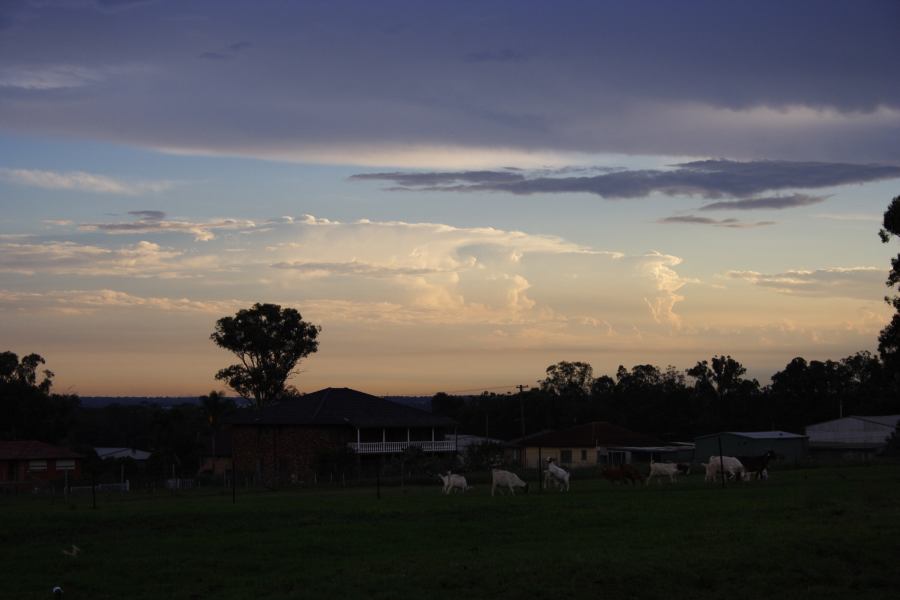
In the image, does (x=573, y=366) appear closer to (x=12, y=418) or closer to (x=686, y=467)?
(x=12, y=418)

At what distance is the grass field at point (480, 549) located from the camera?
18.2 meters

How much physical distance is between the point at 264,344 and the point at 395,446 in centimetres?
2388

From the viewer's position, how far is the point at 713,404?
382ft

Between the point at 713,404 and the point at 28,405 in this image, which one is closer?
the point at 28,405

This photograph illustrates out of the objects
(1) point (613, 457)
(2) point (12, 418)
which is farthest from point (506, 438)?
(2) point (12, 418)

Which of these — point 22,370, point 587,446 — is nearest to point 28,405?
point 22,370

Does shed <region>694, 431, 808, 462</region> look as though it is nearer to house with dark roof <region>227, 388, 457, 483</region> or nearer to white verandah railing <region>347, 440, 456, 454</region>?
white verandah railing <region>347, 440, 456, 454</region>

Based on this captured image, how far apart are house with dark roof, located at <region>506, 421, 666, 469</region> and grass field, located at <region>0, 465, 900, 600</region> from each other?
5483 centimetres

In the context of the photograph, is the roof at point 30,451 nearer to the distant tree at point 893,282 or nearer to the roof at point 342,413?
the roof at point 342,413

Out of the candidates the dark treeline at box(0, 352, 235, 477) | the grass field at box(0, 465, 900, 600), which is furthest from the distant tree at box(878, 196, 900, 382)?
Answer: the dark treeline at box(0, 352, 235, 477)

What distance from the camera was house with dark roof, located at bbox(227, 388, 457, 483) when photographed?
237 ft

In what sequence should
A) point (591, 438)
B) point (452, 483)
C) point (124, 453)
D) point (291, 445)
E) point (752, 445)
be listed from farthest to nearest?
point (124, 453) < point (591, 438) < point (752, 445) < point (291, 445) < point (452, 483)

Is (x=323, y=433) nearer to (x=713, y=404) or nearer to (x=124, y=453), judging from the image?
(x=124, y=453)

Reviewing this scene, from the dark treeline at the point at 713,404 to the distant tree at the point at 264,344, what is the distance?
76.4ft
